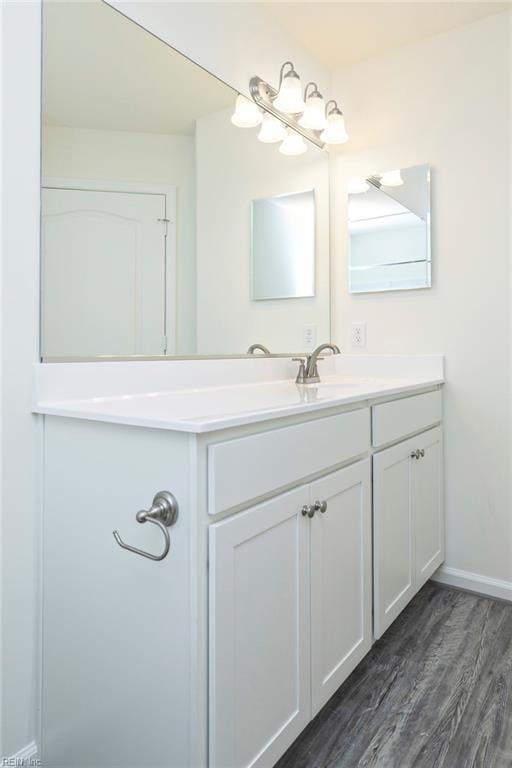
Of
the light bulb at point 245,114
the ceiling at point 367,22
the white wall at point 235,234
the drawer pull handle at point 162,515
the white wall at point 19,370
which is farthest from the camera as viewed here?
the ceiling at point 367,22

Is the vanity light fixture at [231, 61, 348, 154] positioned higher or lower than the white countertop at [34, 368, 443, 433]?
higher

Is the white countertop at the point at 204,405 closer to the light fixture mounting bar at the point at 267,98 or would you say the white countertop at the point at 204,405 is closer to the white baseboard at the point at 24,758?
the white baseboard at the point at 24,758

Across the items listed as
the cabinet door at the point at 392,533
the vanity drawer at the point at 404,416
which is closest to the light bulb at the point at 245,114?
the vanity drawer at the point at 404,416

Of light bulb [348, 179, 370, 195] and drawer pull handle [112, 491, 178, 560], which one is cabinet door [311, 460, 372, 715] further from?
light bulb [348, 179, 370, 195]

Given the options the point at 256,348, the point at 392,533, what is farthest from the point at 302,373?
the point at 392,533

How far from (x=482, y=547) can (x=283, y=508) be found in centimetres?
138

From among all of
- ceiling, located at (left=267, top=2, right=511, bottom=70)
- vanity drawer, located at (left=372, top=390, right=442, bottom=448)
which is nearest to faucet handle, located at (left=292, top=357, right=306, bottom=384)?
vanity drawer, located at (left=372, top=390, right=442, bottom=448)

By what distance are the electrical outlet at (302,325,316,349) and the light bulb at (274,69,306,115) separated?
0.89 m

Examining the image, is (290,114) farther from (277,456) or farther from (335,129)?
(277,456)

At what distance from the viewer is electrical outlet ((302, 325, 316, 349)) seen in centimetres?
226

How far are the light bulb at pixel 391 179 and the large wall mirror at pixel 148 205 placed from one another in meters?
0.43

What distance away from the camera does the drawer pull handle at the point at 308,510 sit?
1.19 metres

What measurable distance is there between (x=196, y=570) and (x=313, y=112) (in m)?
2.00

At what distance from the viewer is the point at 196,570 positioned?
0.90m
